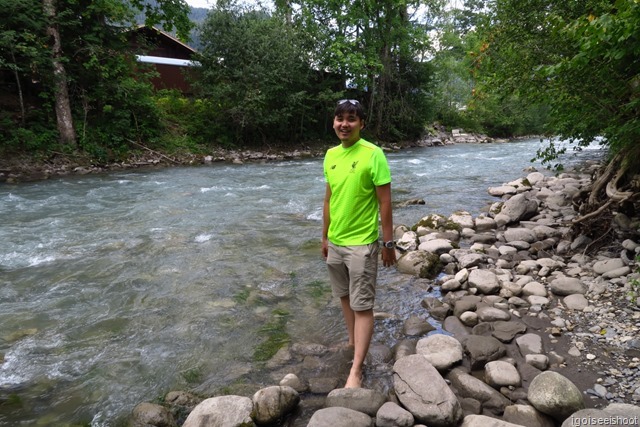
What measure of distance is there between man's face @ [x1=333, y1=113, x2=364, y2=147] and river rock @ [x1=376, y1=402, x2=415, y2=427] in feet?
5.96

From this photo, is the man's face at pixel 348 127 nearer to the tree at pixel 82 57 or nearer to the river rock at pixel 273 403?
the river rock at pixel 273 403

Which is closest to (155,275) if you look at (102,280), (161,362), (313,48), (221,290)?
(102,280)

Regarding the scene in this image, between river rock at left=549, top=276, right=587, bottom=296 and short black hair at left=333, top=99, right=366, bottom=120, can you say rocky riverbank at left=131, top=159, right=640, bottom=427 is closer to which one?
river rock at left=549, top=276, right=587, bottom=296

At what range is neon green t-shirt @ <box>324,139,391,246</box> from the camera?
2.84 m

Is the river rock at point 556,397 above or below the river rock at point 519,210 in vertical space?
below

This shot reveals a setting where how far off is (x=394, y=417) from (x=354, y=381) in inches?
19.6

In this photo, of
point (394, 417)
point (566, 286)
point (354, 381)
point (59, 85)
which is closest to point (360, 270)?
point (354, 381)

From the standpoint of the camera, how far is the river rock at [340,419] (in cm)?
249

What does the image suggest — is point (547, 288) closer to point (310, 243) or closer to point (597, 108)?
point (597, 108)

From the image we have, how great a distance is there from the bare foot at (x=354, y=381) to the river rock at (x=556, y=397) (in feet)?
3.85

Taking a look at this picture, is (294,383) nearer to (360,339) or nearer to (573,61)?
(360,339)

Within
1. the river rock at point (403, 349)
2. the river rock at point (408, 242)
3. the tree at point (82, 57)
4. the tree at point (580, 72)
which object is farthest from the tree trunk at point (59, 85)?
the river rock at point (403, 349)

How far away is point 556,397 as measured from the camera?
106 inches

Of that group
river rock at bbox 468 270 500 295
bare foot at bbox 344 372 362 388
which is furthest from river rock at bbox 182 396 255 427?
river rock at bbox 468 270 500 295
